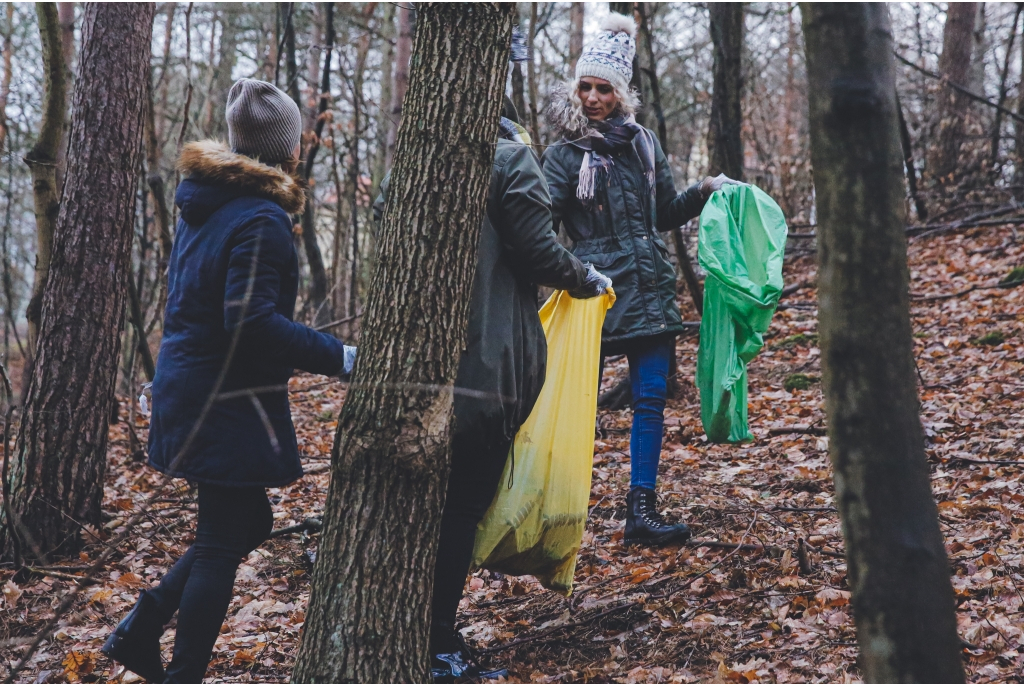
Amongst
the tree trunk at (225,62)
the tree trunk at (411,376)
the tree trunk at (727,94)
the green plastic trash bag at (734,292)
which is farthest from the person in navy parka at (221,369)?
the tree trunk at (225,62)

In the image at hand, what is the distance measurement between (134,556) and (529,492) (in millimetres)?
2491

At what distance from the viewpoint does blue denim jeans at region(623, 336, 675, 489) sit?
3.54 m

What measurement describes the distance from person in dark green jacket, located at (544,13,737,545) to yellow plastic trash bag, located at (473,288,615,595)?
26.2 inches

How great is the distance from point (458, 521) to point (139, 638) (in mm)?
964

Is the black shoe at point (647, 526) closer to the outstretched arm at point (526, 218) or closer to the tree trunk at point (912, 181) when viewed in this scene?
the outstretched arm at point (526, 218)

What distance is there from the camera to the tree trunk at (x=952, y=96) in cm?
931

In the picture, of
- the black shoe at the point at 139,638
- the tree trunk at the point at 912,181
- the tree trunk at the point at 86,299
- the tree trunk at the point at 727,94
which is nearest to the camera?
the black shoe at the point at 139,638

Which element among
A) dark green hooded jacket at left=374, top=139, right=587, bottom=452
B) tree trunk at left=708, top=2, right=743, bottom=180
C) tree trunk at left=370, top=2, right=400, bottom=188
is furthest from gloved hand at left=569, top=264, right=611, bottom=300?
tree trunk at left=370, top=2, right=400, bottom=188

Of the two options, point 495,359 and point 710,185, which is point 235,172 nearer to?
point 495,359

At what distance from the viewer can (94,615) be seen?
11.4ft

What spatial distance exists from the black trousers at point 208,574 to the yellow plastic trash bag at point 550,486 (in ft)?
2.36

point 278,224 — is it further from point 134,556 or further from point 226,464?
point 134,556

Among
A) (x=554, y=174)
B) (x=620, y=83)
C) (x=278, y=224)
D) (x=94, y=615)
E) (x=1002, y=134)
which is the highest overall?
(x=1002, y=134)

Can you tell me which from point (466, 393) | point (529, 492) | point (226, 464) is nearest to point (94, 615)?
point (226, 464)
